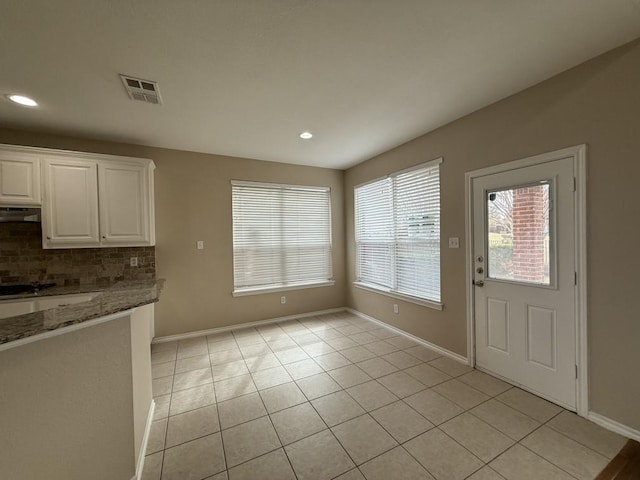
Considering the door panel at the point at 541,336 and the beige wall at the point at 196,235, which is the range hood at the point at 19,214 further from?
the door panel at the point at 541,336

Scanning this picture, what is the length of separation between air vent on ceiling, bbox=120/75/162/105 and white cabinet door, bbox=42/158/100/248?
124cm

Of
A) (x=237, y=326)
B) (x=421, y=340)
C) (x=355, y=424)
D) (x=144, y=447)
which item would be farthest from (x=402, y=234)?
(x=144, y=447)

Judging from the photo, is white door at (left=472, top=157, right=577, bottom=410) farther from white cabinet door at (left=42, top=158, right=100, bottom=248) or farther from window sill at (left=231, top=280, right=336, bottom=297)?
white cabinet door at (left=42, top=158, right=100, bottom=248)

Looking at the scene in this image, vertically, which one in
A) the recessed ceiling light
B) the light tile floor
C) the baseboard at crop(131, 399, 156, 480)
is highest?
the recessed ceiling light

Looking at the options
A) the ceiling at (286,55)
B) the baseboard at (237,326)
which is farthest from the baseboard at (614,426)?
the baseboard at (237,326)

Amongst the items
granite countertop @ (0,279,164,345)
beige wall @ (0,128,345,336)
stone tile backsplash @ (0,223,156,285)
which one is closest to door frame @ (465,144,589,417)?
granite countertop @ (0,279,164,345)

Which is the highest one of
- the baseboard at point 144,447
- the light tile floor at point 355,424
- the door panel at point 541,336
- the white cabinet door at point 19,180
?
the white cabinet door at point 19,180

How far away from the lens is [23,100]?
2.26 meters

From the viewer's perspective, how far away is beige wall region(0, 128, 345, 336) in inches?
139

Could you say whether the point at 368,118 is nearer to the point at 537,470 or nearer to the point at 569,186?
the point at 569,186

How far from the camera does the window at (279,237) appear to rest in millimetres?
4070

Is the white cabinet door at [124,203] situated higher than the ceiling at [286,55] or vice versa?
the ceiling at [286,55]

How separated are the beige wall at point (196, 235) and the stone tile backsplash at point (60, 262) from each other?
1.12ft

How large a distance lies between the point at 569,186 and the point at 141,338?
3406 millimetres
